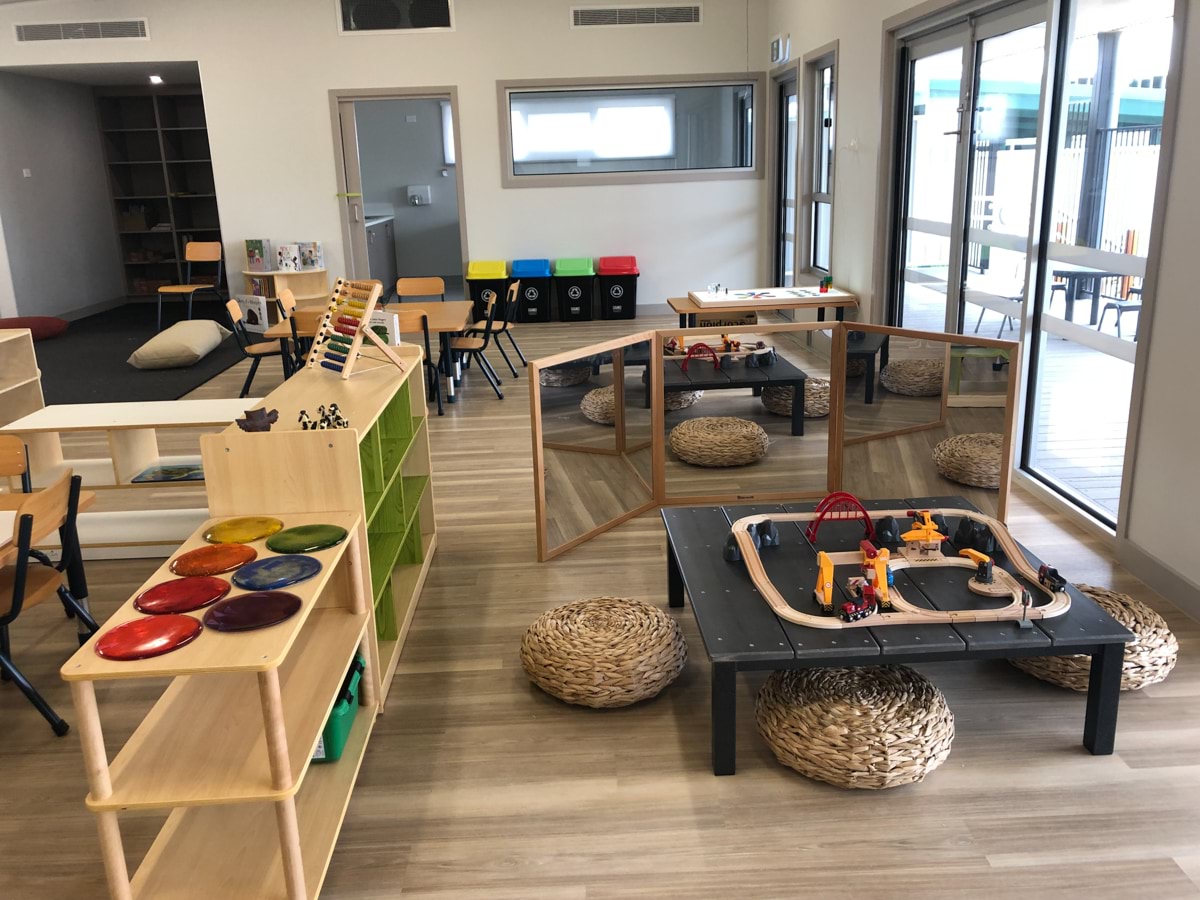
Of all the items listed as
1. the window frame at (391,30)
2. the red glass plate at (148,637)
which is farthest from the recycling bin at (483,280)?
the red glass plate at (148,637)

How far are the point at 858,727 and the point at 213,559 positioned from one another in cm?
177

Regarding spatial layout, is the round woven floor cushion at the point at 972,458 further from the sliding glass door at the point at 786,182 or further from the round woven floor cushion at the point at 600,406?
the sliding glass door at the point at 786,182

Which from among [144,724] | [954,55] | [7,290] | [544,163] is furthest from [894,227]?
[7,290]

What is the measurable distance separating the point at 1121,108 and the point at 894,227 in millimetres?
2761

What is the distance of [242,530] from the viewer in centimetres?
271

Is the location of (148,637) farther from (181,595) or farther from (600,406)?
(600,406)

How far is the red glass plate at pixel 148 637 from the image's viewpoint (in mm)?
2035

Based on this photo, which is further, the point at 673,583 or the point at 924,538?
the point at 673,583

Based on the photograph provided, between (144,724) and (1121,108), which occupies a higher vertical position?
(1121,108)

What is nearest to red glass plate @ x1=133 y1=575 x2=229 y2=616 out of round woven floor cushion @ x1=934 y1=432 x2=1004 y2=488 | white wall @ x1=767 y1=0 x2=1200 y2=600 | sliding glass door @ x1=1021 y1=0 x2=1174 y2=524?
round woven floor cushion @ x1=934 y1=432 x2=1004 y2=488

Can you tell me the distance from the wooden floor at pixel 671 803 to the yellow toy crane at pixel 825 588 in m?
0.47

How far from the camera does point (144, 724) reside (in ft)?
7.71

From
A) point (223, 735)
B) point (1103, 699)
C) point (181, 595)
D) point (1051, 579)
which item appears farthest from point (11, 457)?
point (1103, 699)

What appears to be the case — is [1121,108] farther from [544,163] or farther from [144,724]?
[544,163]
